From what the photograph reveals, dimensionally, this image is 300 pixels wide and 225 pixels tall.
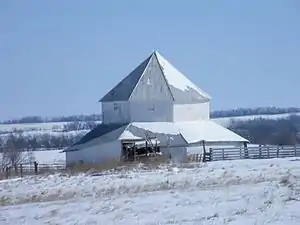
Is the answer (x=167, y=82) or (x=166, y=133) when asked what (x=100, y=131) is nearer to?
(x=166, y=133)

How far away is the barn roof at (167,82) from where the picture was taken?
5428cm

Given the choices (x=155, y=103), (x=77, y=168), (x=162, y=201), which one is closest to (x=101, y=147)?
(x=155, y=103)

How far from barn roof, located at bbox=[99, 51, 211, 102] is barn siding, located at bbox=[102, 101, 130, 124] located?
47 centimetres

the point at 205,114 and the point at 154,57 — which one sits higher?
the point at 154,57

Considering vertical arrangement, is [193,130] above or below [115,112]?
below

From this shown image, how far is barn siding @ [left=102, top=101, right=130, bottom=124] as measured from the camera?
52906mm

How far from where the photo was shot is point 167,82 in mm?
54438

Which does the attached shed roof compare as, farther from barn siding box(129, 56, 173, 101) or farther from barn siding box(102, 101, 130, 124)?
barn siding box(129, 56, 173, 101)

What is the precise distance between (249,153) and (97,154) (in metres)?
12.1

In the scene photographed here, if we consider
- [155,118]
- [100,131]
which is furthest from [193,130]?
[100,131]

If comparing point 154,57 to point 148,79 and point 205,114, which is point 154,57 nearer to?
point 148,79

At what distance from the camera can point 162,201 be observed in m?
14.5

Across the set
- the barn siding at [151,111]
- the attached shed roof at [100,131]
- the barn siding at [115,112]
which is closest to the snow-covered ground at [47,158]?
the attached shed roof at [100,131]

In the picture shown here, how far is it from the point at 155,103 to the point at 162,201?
127 feet
